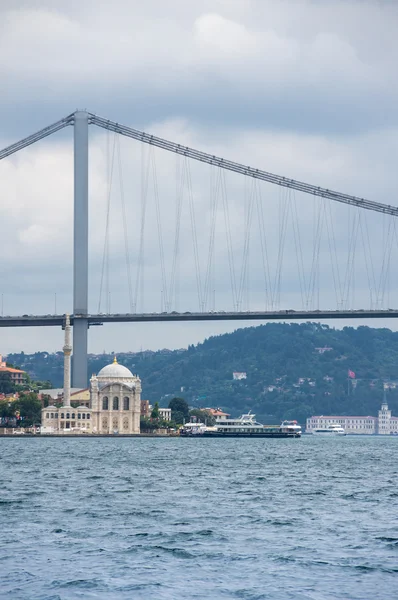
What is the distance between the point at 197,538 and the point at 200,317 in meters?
67.2

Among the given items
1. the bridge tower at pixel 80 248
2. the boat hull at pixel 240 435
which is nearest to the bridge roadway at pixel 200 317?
the bridge tower at pixel 80 248

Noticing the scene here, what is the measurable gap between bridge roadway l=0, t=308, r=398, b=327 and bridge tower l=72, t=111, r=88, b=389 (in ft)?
3.34

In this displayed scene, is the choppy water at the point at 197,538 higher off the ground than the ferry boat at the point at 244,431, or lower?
lower

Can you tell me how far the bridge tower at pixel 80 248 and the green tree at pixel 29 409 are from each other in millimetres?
38525

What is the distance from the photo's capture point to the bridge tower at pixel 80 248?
329 feet

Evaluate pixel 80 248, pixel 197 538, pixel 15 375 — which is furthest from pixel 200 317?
pixel 15 375

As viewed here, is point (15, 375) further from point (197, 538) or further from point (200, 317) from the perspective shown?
point (197, 538)

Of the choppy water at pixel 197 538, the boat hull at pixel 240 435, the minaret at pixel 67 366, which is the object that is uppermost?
the minaret at pixel 67 366

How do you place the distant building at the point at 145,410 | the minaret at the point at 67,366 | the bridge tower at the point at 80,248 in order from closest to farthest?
the bridge tower at the point at 80,248
the minaret at the point at 67,366
the distant building at the point at 145,410

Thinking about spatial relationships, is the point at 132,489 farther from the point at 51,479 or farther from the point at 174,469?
the point at 174,469

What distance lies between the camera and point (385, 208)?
8969 cm

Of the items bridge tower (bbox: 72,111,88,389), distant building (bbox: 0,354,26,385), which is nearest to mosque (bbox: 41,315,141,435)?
distant building (bbox: 0,354,26,385)

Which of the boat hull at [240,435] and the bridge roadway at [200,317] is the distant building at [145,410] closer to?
the boat hull at [240,435]

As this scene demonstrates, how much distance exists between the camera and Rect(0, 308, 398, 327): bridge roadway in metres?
88.2
